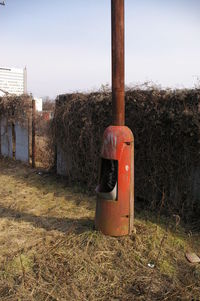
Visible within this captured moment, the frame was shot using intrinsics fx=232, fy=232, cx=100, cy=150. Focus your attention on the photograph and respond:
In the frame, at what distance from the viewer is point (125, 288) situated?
2.35 meters

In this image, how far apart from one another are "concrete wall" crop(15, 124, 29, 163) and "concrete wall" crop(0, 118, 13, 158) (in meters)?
0.37

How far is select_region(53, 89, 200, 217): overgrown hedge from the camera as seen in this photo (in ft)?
12.2

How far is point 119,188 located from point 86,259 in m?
0.94

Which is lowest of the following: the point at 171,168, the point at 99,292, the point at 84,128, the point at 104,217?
the point at 99,292

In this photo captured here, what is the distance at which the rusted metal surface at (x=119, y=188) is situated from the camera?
2953 millimetres

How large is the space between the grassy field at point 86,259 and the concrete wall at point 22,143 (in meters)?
3.42

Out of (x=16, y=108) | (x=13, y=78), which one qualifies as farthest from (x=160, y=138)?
(x=13, y=78)

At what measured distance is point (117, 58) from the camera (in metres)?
2.94

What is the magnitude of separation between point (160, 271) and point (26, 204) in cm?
289

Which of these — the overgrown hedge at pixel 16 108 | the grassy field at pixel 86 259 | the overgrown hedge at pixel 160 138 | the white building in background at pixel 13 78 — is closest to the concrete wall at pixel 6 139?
the overgrown hedge at pixel 16 108

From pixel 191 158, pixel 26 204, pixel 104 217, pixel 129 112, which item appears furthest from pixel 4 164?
pixel 191 158

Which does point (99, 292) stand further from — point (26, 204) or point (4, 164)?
point (4, 164)

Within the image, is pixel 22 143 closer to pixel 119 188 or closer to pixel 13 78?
pixel 119 188

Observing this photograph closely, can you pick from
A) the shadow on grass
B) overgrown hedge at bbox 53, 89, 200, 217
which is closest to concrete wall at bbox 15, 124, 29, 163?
overgrown hedge at bbox 53, 89, 200, 217
